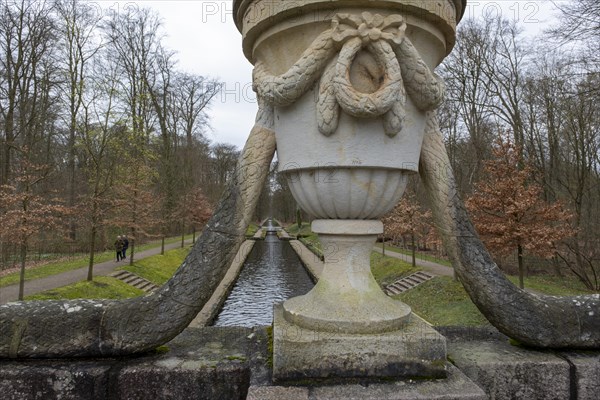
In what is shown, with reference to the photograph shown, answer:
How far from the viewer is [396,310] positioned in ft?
7.68

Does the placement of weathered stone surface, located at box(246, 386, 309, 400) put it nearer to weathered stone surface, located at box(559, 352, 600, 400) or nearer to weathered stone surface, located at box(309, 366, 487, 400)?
weathered stone surface, located at box(309, 366, 487, 400)

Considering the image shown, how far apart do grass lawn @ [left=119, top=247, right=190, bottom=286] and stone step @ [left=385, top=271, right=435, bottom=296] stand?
8315 millimetres

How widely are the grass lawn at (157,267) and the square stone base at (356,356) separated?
12.8 meters

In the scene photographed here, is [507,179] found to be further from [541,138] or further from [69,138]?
[69,138]

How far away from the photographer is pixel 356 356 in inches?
80.7

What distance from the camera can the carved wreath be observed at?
2076 mm

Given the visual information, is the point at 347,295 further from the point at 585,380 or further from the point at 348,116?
the point at 585,380

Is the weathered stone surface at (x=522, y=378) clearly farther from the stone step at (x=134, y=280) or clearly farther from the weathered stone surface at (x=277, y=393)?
the stone step at (x=134, y=280)

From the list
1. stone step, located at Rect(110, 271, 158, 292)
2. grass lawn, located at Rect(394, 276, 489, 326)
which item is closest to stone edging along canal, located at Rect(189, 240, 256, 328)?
stone step, located at Rect(110, 271, 158, 292)

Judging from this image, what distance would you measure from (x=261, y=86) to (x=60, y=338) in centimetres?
193

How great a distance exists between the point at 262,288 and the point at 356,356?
43.9 feet

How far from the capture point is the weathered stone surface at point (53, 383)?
210 centimetres

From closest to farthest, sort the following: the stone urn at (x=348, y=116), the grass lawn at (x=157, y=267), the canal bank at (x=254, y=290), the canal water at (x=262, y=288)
A: 1. the stone urn at (x=348, y=116)
2. the canal bank at (x=254, y=290)
3. the canal water at (x=262, y=288)
4. the grass lawn at (x=157, y=267)

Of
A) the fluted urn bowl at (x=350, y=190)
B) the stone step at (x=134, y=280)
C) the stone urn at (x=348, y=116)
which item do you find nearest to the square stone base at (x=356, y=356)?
the stone urn at (x=348, y=116)
